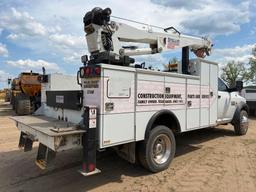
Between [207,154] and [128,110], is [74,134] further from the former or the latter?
[207,154]

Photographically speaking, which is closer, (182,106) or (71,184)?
(71,184)

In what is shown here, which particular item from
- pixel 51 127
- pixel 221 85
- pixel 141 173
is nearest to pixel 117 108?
pixel 51 127

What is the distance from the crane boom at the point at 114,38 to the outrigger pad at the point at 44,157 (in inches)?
70.9

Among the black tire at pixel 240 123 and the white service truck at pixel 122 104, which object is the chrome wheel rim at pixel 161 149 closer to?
the white service truck at pixel 122 104

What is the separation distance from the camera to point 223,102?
26.9 feet

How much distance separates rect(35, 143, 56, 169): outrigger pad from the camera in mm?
4410

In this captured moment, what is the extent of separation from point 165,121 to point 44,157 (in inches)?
102

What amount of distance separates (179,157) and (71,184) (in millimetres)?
2766

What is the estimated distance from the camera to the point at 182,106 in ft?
20.1

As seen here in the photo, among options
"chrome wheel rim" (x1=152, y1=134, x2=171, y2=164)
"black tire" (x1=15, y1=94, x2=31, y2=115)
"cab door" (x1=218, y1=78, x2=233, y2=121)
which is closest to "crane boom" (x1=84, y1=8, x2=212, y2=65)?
"chrome wheel rim" (x1=152, y1=134, x2=171, y2=164)

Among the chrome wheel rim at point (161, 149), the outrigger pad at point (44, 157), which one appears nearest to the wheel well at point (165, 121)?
the chrome wheel rim at point (161, 149)

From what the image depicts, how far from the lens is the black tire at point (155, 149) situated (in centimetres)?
523

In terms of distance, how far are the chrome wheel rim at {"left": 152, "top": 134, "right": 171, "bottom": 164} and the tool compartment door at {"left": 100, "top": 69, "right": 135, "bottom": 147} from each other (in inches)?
34.0

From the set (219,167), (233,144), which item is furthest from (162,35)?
(233,144)
